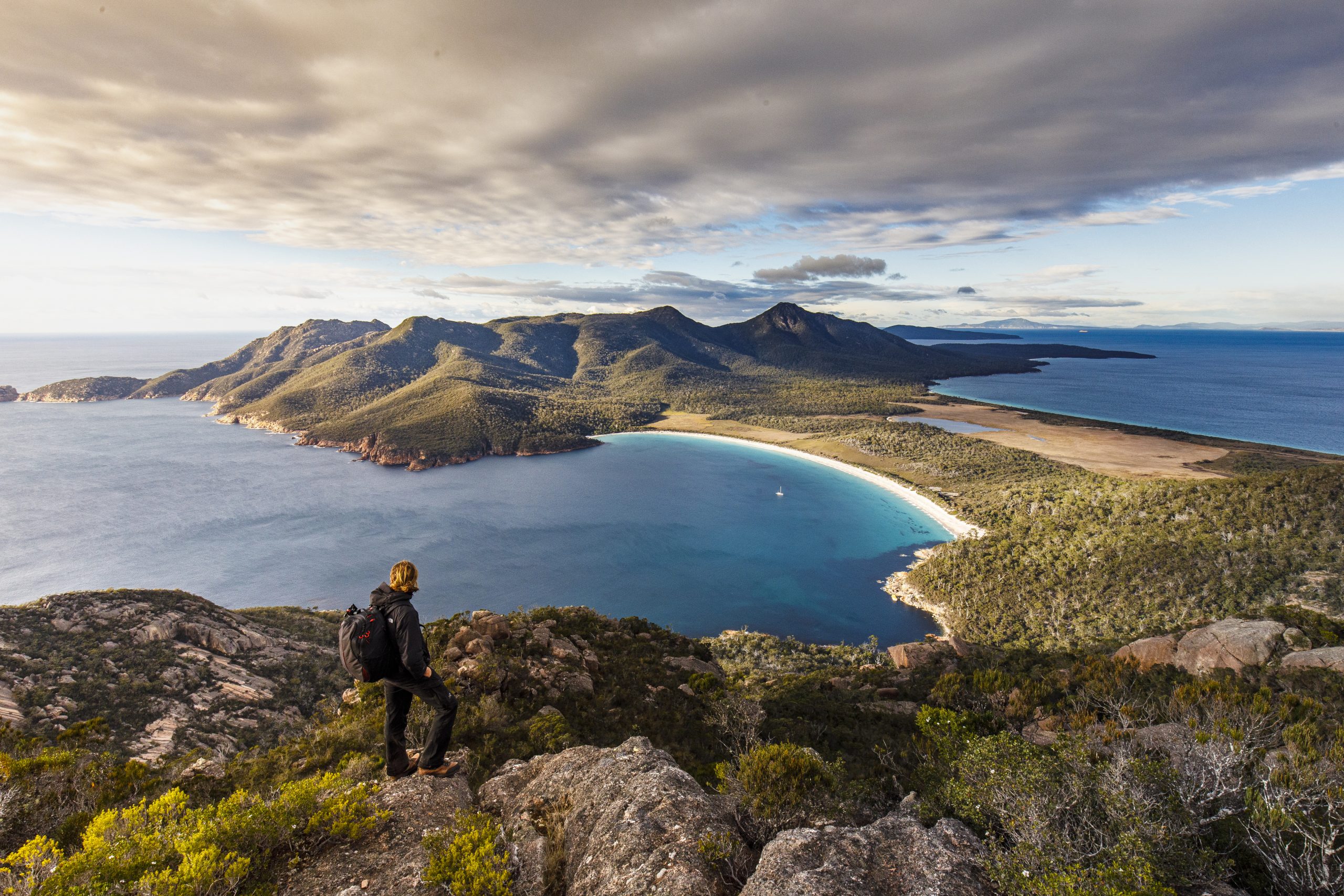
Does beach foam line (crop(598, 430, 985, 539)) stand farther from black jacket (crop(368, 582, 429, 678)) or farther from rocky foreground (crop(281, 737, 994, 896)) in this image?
black jacket (crop(368, 582, 429, 678))

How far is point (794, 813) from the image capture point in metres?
6.93

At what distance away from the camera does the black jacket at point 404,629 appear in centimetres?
661

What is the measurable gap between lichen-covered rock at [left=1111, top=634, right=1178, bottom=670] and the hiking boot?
71.4 ft

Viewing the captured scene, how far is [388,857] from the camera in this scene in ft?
19.6

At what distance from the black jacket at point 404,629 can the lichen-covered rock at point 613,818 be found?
8.53 ft

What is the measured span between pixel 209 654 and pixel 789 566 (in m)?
51.5

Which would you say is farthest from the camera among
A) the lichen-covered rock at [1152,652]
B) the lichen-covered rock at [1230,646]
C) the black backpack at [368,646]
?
the lichen-covered rock at [1152,652]

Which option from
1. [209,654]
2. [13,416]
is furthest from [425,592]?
[13,416]

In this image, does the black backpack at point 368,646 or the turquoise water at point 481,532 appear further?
the turquoise water at point 481,532

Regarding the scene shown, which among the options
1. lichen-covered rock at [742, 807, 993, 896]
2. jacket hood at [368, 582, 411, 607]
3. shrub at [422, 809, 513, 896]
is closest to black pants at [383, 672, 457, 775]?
jacket hood at [368, 582, 411, 607]

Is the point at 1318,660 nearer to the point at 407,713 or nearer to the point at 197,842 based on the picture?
the point at 407,713

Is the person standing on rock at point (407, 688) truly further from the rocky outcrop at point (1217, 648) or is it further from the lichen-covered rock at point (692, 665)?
the rocky outcrop at point (1217, 648)

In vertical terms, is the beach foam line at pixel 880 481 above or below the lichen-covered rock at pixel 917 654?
below

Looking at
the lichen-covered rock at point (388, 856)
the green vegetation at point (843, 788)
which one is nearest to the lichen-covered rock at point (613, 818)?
the green vegetation at point (843, 788)
